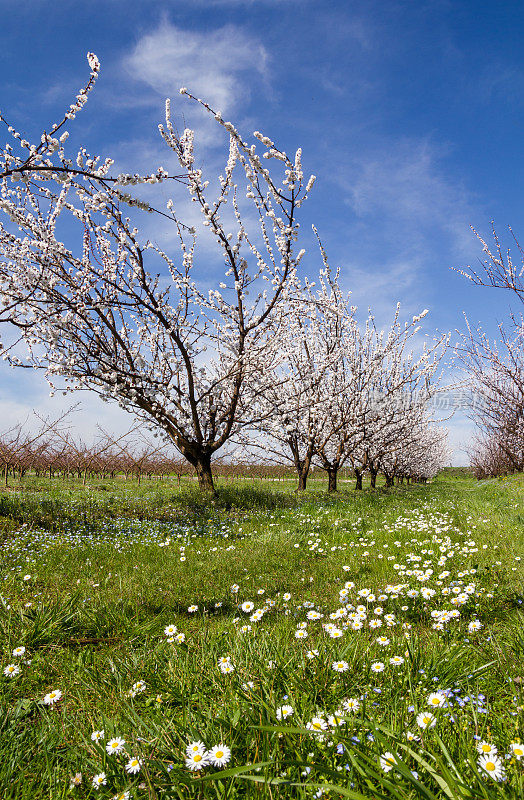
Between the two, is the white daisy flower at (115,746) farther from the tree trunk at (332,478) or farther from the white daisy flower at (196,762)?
the tree trunk at (332,478)

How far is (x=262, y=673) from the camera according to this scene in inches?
86.6

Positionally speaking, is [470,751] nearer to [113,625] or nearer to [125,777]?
[125,777]

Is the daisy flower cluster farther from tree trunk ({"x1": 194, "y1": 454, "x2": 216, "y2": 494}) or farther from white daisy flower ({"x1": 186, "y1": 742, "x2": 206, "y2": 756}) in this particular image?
tree trunk ({"x1": 194, "y1": 454, "x2": 216, "y2": 494})

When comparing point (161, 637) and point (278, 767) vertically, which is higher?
point (278, 767)

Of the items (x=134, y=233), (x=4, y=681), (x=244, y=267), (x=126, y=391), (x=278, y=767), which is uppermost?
(x=134, y=233)

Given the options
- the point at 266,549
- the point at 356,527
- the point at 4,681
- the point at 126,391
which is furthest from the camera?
the point at 126,391

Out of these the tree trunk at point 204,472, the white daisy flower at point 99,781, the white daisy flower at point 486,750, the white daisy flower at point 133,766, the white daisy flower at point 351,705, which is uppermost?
the tree trunk at point 204,472

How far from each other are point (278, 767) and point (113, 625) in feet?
7.53

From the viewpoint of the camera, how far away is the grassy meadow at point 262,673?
1.56 meters

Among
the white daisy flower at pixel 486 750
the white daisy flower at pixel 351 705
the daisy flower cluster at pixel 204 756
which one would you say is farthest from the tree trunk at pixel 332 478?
the daisy flower cluster at pixel 204 756

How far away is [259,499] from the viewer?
11.5m

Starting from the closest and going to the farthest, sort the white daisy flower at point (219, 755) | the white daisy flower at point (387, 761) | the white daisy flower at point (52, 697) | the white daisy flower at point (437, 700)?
the white daisy flower at point (387, 761) < the white daisy flower at point (219, 755) < the white daisy flower at point (437, 700) < the white daisy flower at point (52, 697)

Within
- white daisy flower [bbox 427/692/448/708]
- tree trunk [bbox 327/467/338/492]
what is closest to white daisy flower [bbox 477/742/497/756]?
white daisy flower [bbox 427/692/448/708]

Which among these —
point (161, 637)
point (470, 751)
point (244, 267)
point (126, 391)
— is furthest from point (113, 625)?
point (244, 267)
